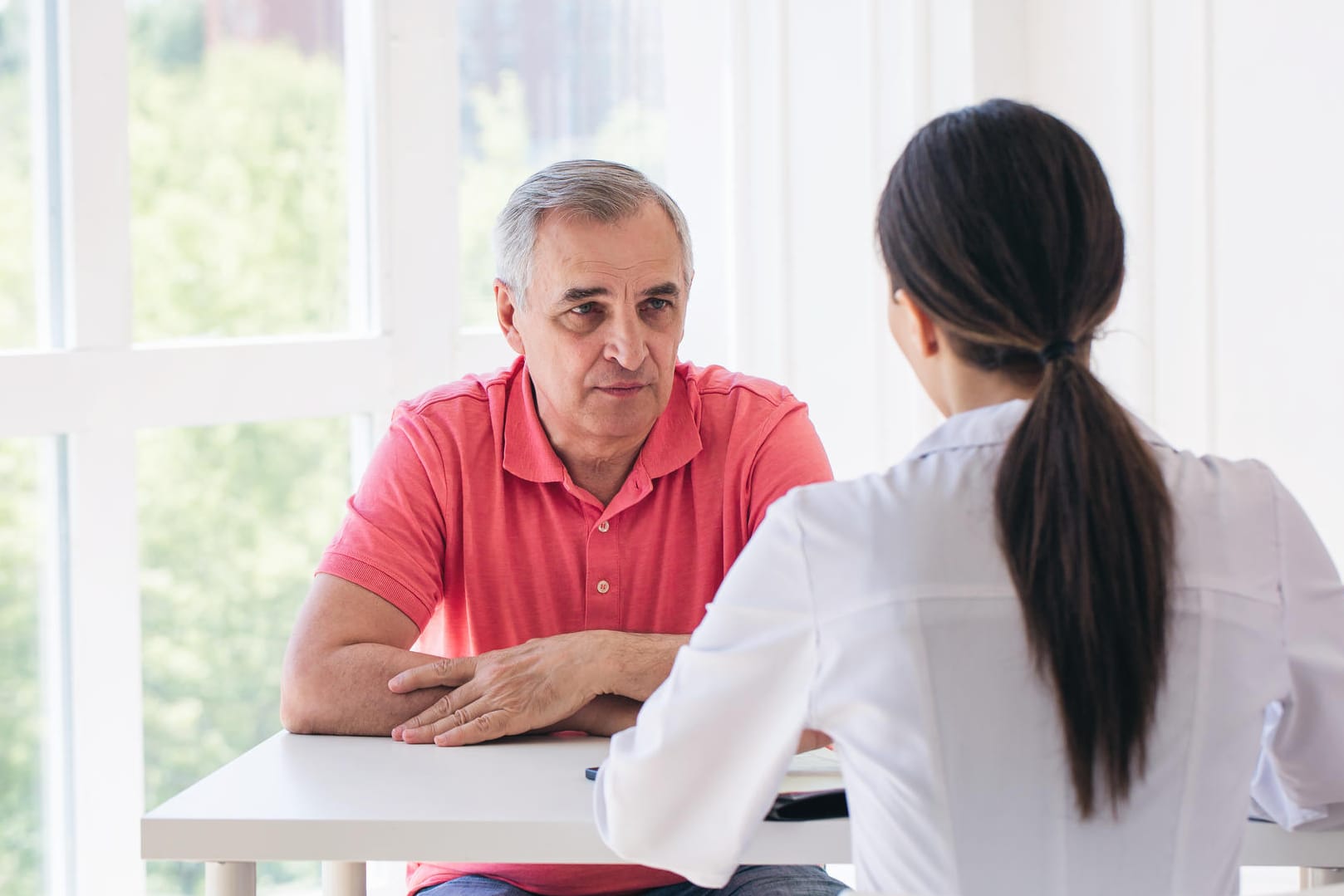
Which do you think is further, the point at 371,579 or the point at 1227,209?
the point at 1227,209

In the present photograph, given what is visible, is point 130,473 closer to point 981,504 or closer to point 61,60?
point 61,60

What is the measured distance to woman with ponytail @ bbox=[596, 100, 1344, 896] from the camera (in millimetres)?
966

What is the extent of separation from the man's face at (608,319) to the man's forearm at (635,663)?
363mm

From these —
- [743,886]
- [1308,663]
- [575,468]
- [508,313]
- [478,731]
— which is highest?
[508,313]

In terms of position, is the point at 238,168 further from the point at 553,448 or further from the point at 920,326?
the point at 920,326

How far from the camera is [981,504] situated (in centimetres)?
99


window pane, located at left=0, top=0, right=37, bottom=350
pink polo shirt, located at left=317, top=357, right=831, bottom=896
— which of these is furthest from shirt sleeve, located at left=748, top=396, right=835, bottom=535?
window pane, located at left=0, top=0, right=37, bottom=350

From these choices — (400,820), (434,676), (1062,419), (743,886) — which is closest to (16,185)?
(434,676)

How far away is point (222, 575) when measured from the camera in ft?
8.54

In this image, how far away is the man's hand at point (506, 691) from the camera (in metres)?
1.47

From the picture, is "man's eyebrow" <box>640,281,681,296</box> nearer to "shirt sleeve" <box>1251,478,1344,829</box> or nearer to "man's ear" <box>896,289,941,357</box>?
"man's ear" <box>896,289,941,357</box>

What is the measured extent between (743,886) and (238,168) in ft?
5.77

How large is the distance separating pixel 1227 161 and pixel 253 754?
1.98 metres

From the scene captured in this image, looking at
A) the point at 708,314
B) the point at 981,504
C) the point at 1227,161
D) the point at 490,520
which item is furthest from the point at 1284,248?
the point at 981,504
